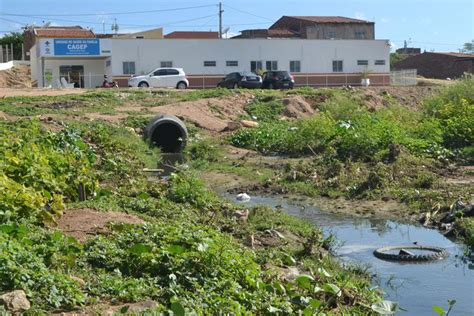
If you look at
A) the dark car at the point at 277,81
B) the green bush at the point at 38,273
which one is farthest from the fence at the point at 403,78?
the green bush at the point at 38,273

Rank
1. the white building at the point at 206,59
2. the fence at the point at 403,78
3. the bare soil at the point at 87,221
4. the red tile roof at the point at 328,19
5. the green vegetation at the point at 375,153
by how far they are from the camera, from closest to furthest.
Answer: the bare soil at the point at 87,221 → the green vegetation at the point at 375,153 → the white building at the point at 206,59 → the fence at the point at 403,78 → the red tile roof at the point at 328,19

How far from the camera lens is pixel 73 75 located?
5909cm

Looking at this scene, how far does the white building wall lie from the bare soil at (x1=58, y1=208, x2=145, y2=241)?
4683cm

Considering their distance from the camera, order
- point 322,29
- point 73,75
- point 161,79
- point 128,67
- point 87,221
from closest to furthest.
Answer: point 87,221, point 161,79, point 128,67, point 73,75, point 322,29

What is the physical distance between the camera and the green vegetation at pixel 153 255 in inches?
305

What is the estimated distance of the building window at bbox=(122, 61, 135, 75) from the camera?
58.2 metres

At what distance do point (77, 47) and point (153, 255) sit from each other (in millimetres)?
50257

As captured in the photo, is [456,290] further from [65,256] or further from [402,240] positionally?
[65,256]

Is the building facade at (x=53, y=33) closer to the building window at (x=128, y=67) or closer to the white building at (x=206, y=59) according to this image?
the white building at (x=206, y=59)

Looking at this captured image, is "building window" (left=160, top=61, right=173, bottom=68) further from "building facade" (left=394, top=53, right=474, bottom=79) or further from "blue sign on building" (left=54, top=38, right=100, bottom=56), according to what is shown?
"building facade" (left=394, top=53, right=474, bottom=79)

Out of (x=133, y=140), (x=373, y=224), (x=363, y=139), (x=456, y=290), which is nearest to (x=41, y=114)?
(x=133, y=140)

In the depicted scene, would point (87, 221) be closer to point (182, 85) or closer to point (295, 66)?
point (182, 85)

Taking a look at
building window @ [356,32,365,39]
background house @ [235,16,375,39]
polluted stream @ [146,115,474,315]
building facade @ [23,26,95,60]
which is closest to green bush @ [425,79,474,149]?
polluted stream @ [146,115,474,315]

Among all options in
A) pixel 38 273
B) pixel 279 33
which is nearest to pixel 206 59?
pixel 279 33
